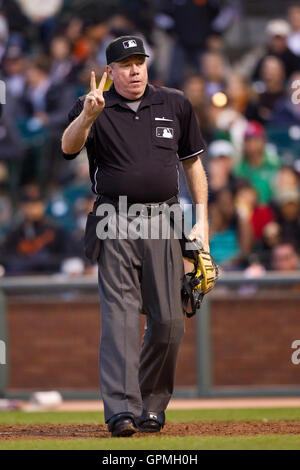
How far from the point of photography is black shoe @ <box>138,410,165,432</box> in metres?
5.92

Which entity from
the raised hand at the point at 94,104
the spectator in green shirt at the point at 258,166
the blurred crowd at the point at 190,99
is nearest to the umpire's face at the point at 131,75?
the raised hand at the point at 94,104

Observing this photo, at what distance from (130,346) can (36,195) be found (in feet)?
21.3

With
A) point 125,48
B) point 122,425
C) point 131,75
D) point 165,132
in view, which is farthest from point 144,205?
point 122,425

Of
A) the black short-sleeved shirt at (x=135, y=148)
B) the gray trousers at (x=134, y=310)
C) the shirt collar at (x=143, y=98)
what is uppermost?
the shirt collar at (x=143, y=98)

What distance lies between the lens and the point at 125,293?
571 centimetres

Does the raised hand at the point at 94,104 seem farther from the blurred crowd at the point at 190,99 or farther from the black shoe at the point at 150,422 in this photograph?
the blurred crowd at the point at 190,99

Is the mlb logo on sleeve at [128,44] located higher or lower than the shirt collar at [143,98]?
higher

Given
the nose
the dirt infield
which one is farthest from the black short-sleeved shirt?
the dirt infield

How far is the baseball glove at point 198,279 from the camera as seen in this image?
590cm

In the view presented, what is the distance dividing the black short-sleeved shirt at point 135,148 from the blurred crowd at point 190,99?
192 inches

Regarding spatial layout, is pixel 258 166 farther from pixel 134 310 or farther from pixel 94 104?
pixel 94 104

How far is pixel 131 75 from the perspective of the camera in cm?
579
